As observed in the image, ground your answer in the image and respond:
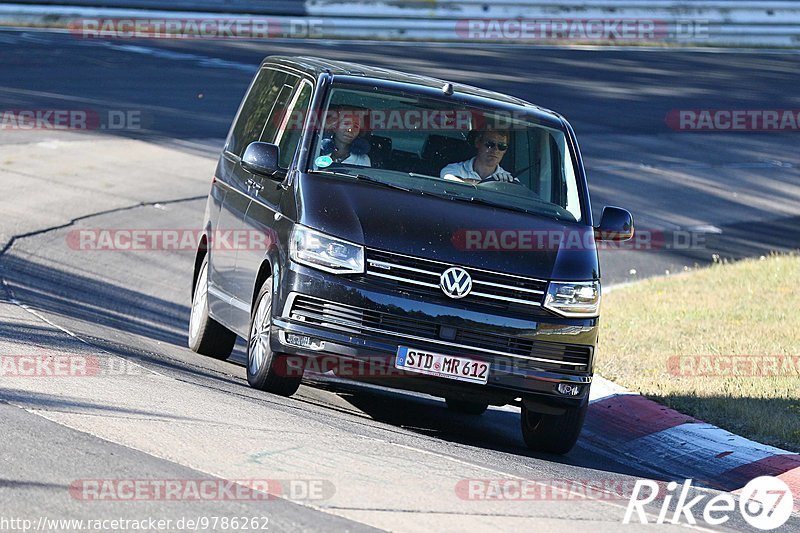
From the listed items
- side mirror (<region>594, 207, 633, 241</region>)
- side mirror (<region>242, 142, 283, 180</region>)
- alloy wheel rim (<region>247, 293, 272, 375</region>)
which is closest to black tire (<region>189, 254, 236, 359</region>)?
alloy wheel rim (<region>247, 293, 272, 375</region>)

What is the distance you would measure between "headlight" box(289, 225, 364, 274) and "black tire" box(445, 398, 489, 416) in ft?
7.67

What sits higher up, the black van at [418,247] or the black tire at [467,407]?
the black van at [418,247]

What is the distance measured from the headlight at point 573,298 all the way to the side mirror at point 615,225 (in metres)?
0.86

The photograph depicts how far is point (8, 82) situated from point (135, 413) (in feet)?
53.1

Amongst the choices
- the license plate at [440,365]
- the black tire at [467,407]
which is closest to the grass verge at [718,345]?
the black tire at [467,407]

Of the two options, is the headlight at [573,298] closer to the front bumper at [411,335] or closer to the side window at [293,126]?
the front bumper at [411,335]

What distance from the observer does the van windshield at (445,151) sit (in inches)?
336

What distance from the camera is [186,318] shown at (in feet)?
40.3

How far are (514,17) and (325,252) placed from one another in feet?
83.9

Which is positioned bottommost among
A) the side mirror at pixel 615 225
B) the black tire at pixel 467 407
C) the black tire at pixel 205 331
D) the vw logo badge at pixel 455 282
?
the black tire at pixel 467 407

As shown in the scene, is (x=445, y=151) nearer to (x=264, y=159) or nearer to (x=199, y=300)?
(x=264, y=159)

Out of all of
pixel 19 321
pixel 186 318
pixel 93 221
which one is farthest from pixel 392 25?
pixel 19 321

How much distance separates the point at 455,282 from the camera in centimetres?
772

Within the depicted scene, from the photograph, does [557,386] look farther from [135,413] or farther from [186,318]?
[186,318]
